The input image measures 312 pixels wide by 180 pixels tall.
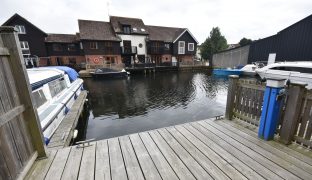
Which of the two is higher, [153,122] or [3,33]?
[3,33]

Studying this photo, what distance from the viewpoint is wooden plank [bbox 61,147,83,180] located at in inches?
88.1

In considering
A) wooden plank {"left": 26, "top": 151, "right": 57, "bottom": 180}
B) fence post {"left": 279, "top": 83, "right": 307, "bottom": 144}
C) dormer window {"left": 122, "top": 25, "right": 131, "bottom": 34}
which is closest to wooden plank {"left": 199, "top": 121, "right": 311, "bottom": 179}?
fence post {"left": 279, "top": 83, "right": 307, "bottom": 144}

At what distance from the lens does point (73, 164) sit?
250 cm

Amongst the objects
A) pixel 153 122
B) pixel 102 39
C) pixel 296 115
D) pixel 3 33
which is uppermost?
pixel 102 39

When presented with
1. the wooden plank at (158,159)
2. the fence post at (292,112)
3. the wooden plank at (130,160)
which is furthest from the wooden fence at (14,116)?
the fence post at (292,112)

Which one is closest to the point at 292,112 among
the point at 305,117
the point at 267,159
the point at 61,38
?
the point at 305,117

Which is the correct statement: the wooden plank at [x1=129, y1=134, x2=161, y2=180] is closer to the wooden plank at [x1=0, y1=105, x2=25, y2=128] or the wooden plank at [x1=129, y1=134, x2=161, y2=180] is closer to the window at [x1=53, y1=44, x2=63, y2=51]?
the wooden plank at [x1=0, y1=105, x2=25, y2=128]

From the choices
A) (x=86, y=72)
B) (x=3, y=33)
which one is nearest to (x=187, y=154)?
(x=3, y=33)

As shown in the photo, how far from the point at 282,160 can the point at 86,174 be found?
3.12 m

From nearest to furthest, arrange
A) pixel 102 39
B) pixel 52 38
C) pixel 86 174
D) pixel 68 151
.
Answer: pixel 86 174 < pixel 68 151 < pixel 102 39 < pixel 52 38

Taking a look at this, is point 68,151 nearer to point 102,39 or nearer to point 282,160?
point 282,160

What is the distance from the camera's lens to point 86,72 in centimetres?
2095

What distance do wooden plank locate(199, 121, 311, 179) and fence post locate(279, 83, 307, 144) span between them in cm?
56

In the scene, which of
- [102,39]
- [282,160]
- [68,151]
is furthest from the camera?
[102,39]
